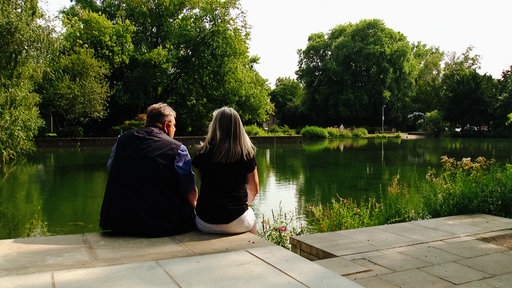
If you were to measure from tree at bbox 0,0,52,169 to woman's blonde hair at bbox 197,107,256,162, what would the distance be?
1156cm

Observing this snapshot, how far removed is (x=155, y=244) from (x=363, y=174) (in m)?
12.8

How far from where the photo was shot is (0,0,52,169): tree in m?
13.4

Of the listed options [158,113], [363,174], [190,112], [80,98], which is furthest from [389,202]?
[190,112]

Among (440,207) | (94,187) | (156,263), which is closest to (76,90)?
(94,187)

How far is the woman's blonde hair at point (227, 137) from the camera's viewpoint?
3984 mm

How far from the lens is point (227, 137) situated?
400 cm

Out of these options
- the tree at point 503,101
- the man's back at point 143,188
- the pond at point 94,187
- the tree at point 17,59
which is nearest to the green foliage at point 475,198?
the pond at point 94,187

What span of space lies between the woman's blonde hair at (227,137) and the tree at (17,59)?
11.6 meters

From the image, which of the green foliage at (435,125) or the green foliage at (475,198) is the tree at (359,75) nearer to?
the green foliage at (435,125)

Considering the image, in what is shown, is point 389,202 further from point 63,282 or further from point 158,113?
point 63,282

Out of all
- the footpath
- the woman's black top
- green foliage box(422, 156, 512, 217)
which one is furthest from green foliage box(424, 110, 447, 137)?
the woman's black top

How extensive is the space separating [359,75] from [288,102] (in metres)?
14.2

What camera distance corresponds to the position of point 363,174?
15.9 meters

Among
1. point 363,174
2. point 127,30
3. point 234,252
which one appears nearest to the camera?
point 234,252
